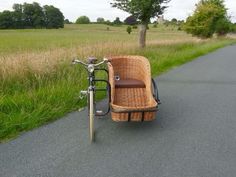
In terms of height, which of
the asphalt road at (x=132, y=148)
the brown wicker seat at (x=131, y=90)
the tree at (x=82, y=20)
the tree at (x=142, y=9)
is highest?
the tree at (x=82, y=20)

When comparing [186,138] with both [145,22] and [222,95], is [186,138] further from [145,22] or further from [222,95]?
[145,22]

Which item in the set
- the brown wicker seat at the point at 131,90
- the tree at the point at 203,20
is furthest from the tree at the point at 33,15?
the brown wicker seat at the point at 131,90

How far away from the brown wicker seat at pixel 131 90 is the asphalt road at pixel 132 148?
36 centimetres

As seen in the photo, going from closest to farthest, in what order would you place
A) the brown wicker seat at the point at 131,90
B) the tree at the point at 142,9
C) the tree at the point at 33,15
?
the brown wicker seat at the point at 131,90
the tree at the point at 142,9
the tree at the point at 33,15

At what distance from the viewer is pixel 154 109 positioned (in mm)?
4699

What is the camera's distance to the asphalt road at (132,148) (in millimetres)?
3533

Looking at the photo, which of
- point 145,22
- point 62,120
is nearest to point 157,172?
point 62,120

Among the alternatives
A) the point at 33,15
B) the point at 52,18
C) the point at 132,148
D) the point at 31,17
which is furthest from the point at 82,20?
→ the point at 132,148

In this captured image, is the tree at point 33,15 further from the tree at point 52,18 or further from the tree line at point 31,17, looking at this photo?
the tree at point 52,18

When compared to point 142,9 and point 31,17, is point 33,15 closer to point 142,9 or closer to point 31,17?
point 31,17

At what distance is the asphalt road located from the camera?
3.53m

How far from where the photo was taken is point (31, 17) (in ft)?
333

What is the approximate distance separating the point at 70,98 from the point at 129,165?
3018 mm

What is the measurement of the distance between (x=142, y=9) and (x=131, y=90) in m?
13.3
